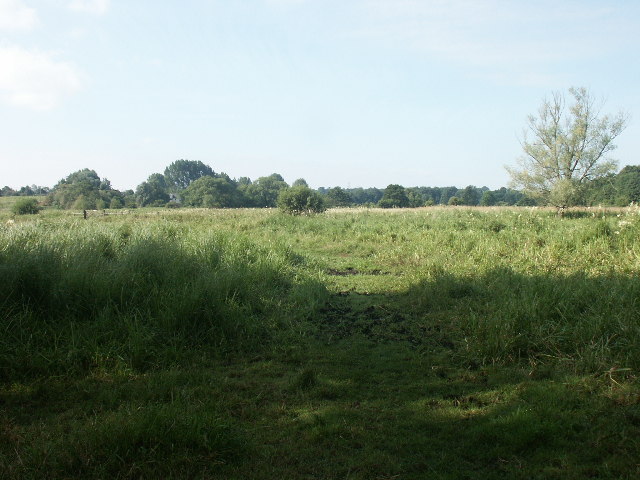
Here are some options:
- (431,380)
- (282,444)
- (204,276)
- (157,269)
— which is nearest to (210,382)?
(282,444)

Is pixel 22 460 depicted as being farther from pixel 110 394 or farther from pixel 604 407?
pixel 604 407

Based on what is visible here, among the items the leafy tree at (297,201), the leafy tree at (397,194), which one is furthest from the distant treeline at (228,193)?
the leafy tree at (297,201)

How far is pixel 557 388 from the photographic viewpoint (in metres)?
3.78

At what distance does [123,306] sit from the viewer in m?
5.63

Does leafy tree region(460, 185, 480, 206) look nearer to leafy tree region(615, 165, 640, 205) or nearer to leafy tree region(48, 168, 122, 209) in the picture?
leafy tree region(615, 165, 640, 205)

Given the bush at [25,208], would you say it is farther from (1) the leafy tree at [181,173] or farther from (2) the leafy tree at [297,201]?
(1) the leafy tree at [181,173]

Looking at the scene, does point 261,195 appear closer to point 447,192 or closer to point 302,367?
point 447,192

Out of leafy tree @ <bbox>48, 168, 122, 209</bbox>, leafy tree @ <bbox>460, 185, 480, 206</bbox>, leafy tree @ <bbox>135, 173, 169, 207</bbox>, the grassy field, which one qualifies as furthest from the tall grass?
leafy tree @ <bbox>460, 185, 480, 206</bbox>

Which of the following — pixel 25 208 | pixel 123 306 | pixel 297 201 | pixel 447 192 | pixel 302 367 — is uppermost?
pixel 447 192

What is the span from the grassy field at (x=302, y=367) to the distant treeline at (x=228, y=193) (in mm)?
25992

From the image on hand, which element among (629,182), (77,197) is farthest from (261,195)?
(629,182)

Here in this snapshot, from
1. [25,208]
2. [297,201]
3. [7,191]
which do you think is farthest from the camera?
[7,191]

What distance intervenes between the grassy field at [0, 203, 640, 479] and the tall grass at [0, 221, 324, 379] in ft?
0.09

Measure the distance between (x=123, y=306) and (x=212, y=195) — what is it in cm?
7204
